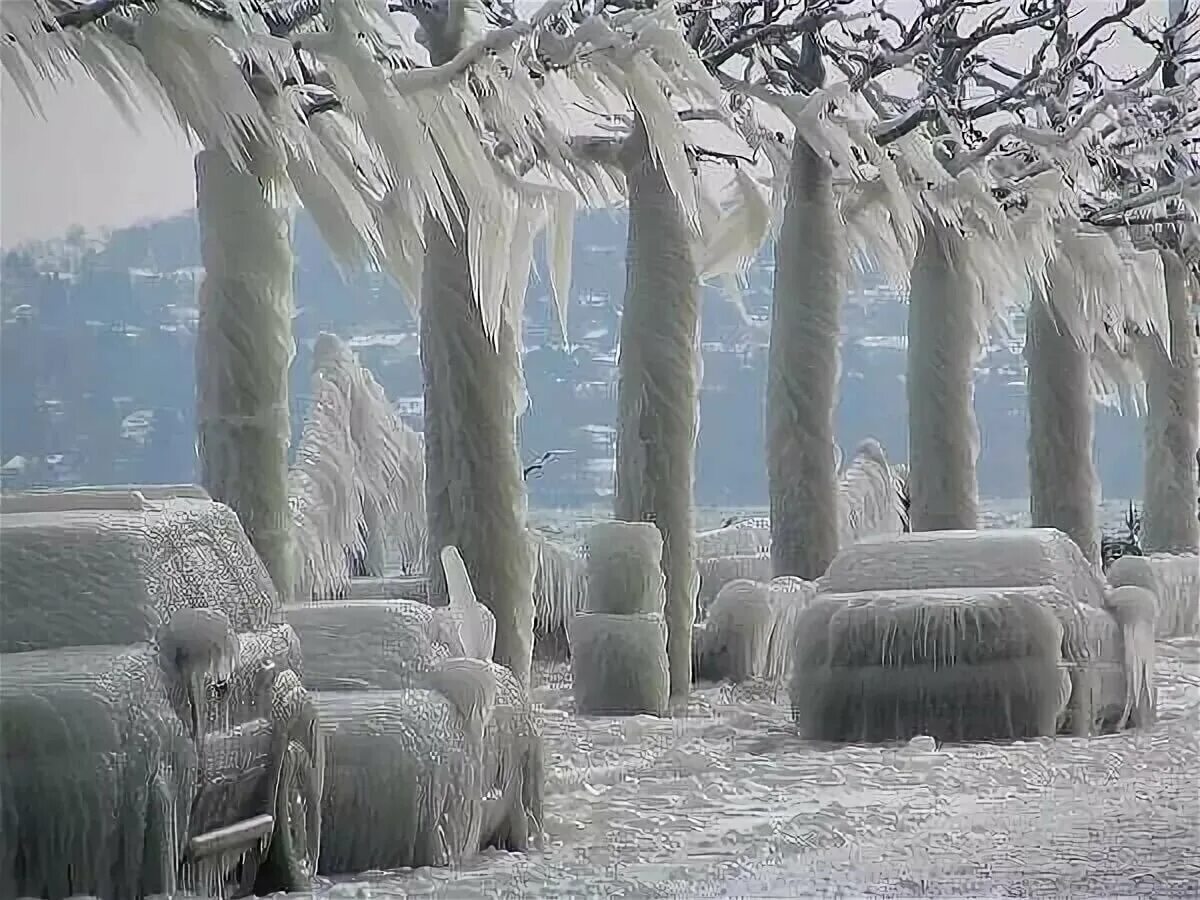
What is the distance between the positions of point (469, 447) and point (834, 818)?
1.40 m

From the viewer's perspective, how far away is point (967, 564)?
169 inches

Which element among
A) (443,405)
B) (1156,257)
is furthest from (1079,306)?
(443,405)

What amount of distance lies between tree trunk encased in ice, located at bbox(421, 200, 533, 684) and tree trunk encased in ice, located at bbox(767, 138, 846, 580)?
0.95m

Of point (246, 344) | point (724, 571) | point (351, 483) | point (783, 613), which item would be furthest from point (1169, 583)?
point (246, 344)

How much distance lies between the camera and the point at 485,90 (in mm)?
4066

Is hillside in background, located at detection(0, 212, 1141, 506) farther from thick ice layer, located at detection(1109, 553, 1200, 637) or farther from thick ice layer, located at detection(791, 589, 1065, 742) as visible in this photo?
thick ice layer, located at detection(791, 589, 1065, 742)

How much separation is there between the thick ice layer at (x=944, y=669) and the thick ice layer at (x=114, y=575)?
5.93 ft

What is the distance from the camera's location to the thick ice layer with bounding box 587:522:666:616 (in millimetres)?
4645

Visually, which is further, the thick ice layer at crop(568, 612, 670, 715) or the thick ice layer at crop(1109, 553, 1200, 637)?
the thick ice layer at crop(1109, 553, 1200, 637)

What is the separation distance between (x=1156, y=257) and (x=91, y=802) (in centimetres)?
356

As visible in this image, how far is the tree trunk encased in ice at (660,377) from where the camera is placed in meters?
4.92

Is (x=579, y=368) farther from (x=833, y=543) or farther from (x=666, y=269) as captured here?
(x=833, y=543)

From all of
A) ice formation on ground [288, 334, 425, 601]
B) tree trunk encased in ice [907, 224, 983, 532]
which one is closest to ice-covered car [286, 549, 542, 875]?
ice formation on ground [288, 334, 425, 601]

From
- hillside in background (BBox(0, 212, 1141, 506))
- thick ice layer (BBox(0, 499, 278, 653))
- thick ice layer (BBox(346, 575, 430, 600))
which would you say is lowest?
thick ice layer (BBox(346, 575, 430, 600))
